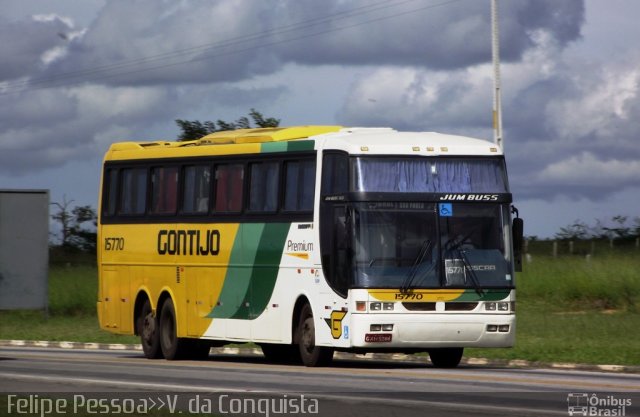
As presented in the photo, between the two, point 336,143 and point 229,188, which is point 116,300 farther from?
point 336,143

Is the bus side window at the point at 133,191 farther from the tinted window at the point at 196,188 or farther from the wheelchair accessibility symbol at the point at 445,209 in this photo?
the wheelchair accessibility symbol at the point at 445,209

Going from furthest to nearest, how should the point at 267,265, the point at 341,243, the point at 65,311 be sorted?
the point at 65,311 → the point at 267,265 → the point at 341,243

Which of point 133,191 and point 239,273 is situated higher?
point 133,191

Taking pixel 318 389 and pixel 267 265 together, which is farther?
pixel 267 265

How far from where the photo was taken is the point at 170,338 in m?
28.5

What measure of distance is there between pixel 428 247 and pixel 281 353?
5652 mm

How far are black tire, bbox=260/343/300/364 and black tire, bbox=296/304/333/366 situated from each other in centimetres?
305

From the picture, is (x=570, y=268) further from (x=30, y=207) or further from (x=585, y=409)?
(x=585, y=409)

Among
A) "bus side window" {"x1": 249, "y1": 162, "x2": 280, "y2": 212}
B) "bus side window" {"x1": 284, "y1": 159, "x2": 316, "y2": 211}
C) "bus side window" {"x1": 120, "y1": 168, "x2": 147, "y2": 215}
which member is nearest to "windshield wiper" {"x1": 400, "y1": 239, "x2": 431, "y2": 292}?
"bus side window" {"x1": 284, "y1": 159, "x2": 316, "y2": 211}

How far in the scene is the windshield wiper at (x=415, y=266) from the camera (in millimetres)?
23344

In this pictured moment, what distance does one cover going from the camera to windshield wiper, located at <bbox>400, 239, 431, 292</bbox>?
23344 mm

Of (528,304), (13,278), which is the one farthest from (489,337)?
(528,304)

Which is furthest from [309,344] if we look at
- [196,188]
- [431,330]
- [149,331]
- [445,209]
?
[149,331]

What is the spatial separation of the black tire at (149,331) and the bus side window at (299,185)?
16.1 ft
